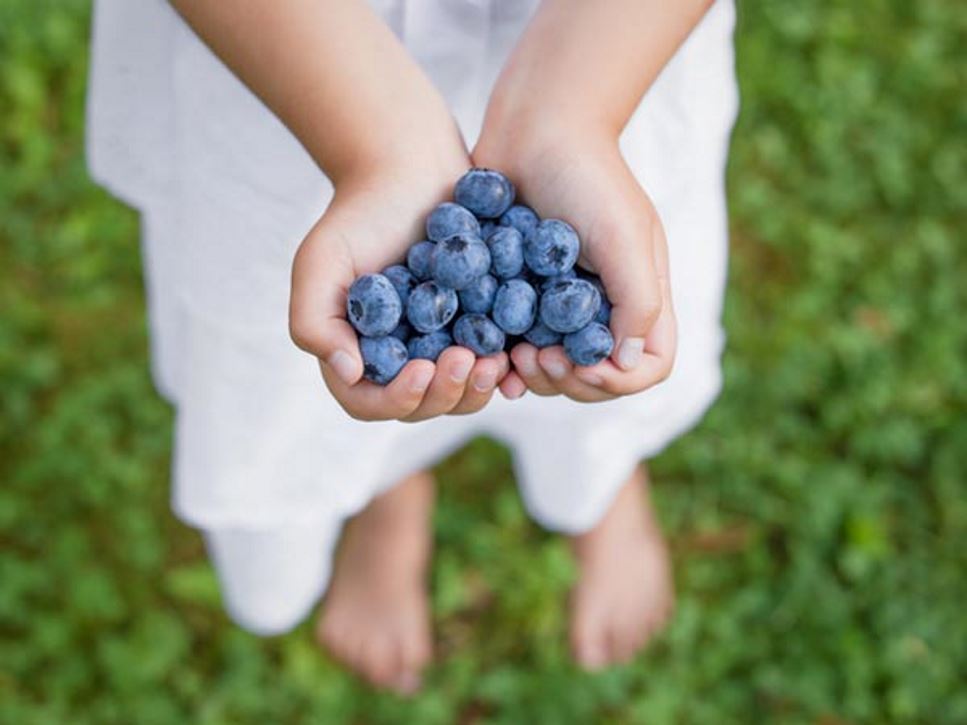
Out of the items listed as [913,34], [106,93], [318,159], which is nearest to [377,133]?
[318,159]

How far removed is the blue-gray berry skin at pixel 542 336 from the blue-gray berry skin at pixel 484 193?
0.11 m

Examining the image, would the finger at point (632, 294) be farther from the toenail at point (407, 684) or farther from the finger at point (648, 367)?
the toenail at point (407, 684)

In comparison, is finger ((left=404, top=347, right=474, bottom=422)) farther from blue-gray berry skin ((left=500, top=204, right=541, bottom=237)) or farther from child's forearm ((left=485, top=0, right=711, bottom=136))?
child's forearm ((left=485, top=0, right=711, bottom=136))

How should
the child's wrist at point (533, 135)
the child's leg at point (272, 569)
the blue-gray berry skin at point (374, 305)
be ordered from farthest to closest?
the child's leg at point (272, 569) < the child's wrist at point (533, 135) < the blue-gray berry skin at point (374, 305)

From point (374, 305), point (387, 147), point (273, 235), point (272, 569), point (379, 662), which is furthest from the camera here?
point (379, 662)

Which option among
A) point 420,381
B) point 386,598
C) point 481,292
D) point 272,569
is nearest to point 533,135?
point 481,292

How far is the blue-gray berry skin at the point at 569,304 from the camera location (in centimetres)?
99

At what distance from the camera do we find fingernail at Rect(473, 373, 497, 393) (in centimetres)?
101

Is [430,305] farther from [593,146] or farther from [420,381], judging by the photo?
[593,146]

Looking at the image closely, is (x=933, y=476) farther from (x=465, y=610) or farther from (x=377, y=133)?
(x=377, y=133)

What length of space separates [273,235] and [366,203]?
8.7 inches

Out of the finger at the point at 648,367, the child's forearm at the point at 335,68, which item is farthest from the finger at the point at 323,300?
the finger at the point at 648,367

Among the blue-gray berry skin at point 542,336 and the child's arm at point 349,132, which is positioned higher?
the child's arm at point 349,132

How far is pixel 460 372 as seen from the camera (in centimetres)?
99
